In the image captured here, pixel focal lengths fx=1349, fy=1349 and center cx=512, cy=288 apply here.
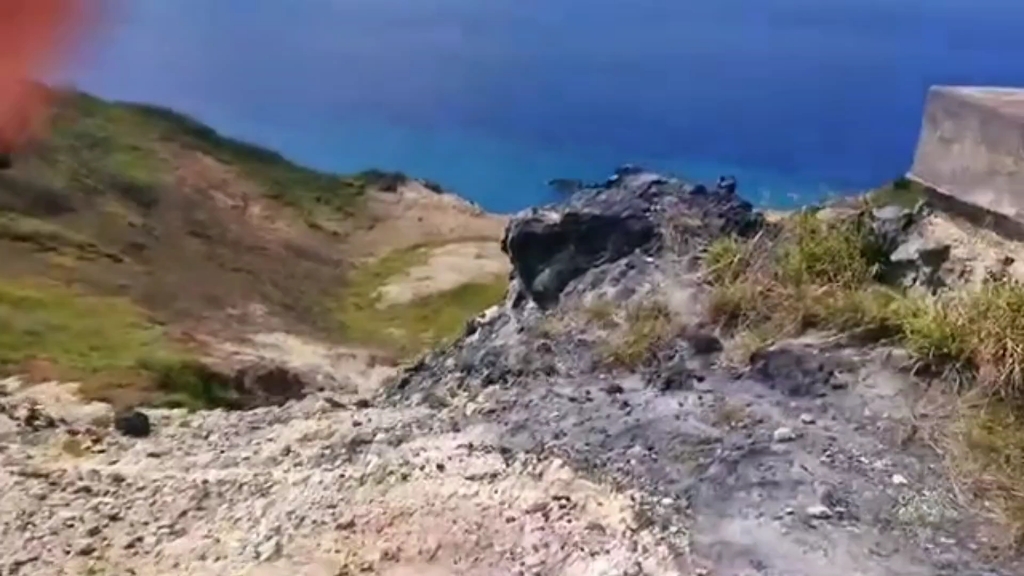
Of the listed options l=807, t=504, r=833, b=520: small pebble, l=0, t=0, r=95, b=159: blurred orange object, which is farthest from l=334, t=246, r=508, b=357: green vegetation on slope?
l=0, t=0, r=95, b=159: blurred orange object

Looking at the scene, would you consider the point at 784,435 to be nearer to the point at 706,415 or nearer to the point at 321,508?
the point at 706,415

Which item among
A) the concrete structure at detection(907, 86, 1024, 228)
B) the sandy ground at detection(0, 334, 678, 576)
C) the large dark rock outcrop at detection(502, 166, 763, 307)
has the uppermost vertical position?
the concrete structure at detection(907, 86, 1024, 228)

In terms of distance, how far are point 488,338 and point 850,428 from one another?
17.6 ft

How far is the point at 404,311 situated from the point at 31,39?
3243 centimetres

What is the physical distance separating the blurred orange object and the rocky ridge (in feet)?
12.2

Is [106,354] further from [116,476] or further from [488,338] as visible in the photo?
[116,476]

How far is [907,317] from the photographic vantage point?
8477 millimetres

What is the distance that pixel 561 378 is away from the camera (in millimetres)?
9398

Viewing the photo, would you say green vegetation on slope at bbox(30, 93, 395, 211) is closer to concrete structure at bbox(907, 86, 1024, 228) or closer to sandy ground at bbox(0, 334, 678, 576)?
concrete structure at bbox(907, 86, 1024, 228)

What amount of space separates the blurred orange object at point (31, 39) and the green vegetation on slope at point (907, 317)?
489 cm

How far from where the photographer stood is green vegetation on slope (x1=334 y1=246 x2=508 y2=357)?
32062 mm

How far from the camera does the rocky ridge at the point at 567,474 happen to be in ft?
21.7

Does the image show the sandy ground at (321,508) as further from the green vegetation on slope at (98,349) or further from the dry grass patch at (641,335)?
the green vegetation on slope at (98,349)

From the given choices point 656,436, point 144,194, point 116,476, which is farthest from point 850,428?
point 144,194
